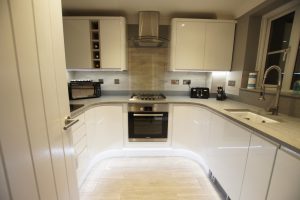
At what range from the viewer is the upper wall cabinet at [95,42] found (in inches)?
84.9

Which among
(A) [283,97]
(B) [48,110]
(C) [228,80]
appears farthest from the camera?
(C) [228,80]

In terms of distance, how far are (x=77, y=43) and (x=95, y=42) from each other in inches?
9.8

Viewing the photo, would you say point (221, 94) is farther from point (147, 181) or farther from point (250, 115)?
point (147, 181)

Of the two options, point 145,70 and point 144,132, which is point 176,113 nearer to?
point 144,132

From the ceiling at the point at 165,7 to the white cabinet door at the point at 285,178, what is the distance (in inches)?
76.6

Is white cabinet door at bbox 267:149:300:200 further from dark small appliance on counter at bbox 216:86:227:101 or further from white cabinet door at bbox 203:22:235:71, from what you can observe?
white cabinet door at bbox 203:22:235:71

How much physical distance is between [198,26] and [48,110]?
2.20m

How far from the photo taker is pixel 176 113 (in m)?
2.26

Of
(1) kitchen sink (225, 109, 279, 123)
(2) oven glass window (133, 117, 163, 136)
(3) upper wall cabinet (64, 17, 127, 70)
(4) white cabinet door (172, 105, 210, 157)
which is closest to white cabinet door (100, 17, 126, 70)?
(3) upper wall cabinet (64, 17, 127, 70)

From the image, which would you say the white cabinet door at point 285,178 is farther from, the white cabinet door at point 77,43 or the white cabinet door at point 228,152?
the white cabinet door at point 77,43

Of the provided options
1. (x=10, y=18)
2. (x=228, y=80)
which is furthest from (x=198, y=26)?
(x=10, y=18)

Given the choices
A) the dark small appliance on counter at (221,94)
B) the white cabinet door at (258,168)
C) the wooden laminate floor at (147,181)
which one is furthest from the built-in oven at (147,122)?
the white cabinet door at (258,168)

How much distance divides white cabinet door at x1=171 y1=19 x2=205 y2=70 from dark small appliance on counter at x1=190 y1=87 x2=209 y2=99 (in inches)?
14.0

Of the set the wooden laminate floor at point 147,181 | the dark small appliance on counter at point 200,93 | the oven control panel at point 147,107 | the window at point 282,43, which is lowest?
the wooden laminate floor at point 147,181
